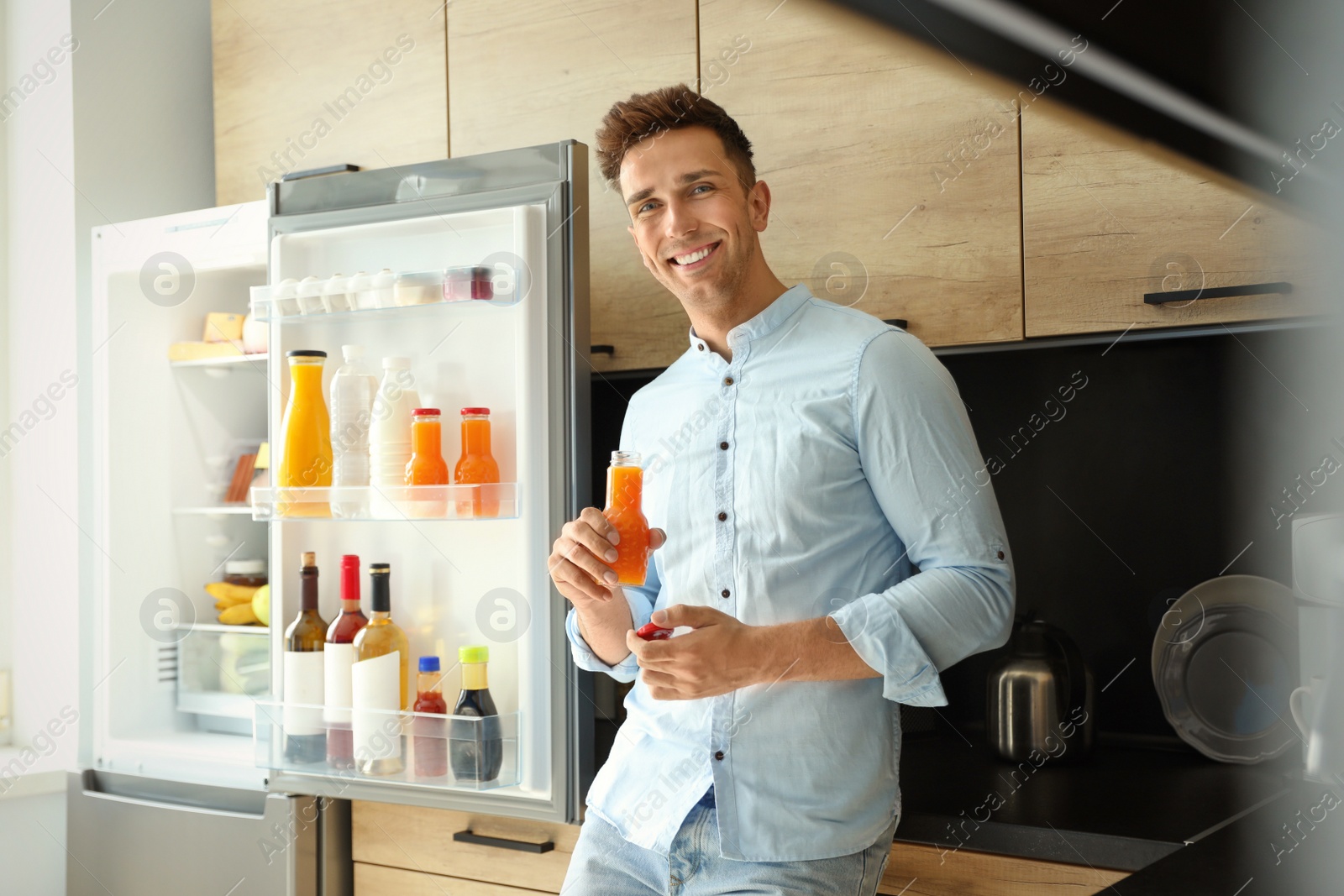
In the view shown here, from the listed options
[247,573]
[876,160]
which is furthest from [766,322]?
[247,573]

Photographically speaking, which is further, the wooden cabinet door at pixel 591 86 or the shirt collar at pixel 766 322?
the wooden cabinet door at pixel 591 86

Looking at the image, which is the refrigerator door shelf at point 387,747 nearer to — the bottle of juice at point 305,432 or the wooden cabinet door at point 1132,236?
the bottle of juice at point 305,432

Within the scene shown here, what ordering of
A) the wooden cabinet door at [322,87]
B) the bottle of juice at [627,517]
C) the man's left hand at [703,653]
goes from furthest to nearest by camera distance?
the wooden cabinet door at [322,87]
the bottle of juice at [627,517]
the man's left hand at [703,653]

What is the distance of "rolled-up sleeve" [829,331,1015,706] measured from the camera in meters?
1.11

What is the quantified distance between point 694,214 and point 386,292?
0.64 metres

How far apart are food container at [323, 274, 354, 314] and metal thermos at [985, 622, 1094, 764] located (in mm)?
1198

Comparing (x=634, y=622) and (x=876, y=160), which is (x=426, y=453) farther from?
(x=876, y=160)

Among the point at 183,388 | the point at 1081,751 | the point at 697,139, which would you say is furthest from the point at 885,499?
the point at 183,388

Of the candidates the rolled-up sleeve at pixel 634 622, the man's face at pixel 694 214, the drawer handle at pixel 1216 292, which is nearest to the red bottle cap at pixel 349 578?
the rolled-up sleeve at pixel 634 622

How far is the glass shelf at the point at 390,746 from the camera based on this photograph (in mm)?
1638

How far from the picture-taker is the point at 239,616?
2.19 meters

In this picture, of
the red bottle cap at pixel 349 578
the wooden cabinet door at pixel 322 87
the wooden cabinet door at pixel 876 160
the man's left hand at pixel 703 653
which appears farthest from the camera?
the wooden cabinet door at pixel 322 87

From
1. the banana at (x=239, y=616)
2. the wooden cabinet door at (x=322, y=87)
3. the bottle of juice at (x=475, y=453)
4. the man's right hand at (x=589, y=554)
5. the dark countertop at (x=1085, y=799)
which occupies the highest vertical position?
the wooden cabinet door at (x=322, y=87)

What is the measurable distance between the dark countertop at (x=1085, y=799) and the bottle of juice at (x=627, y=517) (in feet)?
1.72
